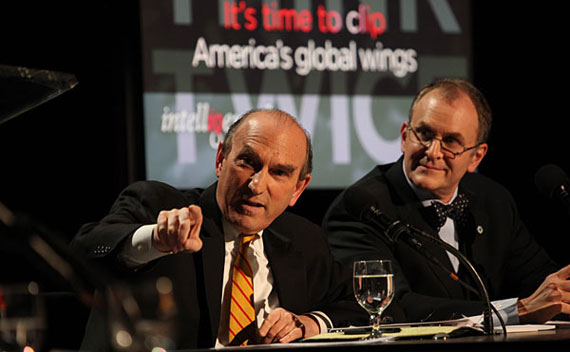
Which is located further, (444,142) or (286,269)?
(444,142)

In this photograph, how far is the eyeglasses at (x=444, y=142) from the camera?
3363 millimetres

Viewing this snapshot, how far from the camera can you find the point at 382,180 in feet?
11.4

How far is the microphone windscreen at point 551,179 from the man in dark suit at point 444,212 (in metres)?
0.53

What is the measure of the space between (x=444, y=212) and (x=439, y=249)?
0.48 feet

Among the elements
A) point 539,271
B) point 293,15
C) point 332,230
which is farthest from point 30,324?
point 293,15

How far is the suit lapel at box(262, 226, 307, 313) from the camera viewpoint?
2.62 metres

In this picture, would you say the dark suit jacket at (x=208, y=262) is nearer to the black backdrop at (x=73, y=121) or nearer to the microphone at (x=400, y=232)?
the microphone at (x=400, y=232)

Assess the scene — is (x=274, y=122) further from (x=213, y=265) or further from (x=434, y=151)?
(x=434, y=151)

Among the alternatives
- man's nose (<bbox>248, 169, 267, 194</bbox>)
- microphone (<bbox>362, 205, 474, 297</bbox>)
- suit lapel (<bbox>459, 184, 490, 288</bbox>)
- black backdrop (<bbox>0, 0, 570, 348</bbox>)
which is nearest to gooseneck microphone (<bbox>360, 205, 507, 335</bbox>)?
microphone (<bbox>362, 205, 474, 297</bbox>)

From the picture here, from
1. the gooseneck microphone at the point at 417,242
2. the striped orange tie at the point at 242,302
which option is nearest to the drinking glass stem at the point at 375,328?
the gooseneck microphone at the point at 417,242

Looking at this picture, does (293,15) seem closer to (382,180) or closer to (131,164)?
(131,164)

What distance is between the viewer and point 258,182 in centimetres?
258

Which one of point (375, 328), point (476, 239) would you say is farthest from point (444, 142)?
point (375, 328)

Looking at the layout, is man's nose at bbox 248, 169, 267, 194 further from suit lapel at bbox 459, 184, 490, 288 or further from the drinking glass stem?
suit lapel at bbox 459, 184, 490, 288
